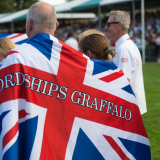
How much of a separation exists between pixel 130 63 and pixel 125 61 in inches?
3.2

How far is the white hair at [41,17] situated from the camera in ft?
6.21

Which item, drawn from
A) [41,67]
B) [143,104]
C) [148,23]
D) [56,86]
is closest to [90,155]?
[56,86]

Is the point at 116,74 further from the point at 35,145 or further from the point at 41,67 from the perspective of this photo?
the point at 35,145

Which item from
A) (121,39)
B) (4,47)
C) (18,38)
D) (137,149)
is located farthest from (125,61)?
(18,38)

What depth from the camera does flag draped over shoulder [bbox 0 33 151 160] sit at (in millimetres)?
1711

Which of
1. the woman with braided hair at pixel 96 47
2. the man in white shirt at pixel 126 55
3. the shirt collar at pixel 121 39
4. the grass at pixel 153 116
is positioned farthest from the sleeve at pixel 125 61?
the grass at pixel 153 116

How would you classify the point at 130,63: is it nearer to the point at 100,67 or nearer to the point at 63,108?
the point at 100,67

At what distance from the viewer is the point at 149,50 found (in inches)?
702

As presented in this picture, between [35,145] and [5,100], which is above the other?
[5,100]

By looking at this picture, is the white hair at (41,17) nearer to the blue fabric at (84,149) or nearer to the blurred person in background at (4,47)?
the blue fabric at (84,149)

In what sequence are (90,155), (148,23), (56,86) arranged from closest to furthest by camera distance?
1. (56,86)
2. (90,155)
3. (148,23)

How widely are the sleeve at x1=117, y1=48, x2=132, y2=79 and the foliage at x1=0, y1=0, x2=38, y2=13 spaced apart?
38827mm

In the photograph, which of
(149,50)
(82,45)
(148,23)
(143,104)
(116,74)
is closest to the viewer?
(116,74)

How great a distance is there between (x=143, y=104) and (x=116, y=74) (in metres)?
1.13
